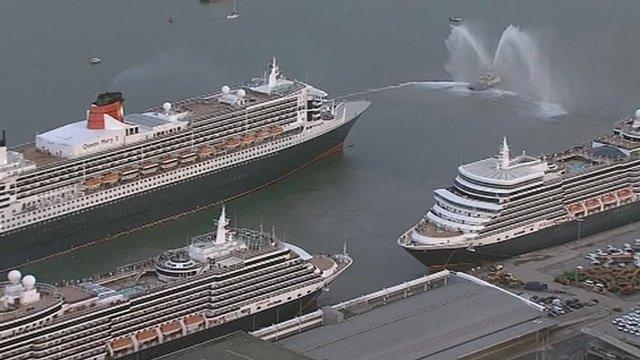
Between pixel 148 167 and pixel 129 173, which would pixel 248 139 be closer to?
pixel 148 167

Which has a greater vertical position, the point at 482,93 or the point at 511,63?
the point at 511,63

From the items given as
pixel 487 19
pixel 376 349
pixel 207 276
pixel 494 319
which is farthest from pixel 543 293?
pixel 487 19

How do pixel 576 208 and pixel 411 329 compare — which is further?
pixel 576 208

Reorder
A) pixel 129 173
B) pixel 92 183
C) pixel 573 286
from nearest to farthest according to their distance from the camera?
pixel 573 286
pixel 92 183
pixel 129 173

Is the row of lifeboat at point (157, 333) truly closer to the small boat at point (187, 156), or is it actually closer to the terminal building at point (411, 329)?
the terminal building at point (411, 329)

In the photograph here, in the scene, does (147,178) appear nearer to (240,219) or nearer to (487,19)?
(240,219)

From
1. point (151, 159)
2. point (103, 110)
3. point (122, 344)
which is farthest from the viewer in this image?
point (151, 159)

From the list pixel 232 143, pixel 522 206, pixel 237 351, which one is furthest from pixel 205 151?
pixel 237 351

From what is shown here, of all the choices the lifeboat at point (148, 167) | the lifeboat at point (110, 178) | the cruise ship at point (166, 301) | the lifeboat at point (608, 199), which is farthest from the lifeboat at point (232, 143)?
the lifeboat at point (608, 199)
